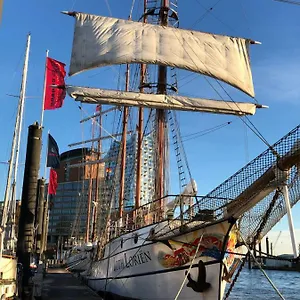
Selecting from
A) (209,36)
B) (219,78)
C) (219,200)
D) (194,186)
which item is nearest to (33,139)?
(219,200)

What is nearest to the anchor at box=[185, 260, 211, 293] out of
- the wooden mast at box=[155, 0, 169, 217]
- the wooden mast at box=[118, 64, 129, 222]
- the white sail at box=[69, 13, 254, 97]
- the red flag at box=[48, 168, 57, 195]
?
the wooden mast at box=[155, 0, 169, 217]

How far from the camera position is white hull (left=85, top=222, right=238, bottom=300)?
37.7 ft

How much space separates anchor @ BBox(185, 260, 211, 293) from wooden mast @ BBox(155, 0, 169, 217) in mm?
4643

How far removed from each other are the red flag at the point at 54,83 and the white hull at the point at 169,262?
7.25m

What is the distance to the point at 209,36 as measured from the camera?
23625mm

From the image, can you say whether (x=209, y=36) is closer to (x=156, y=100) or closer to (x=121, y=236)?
(x=156, y=100)

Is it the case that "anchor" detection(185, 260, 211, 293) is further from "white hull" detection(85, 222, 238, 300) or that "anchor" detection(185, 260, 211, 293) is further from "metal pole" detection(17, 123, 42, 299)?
"metal pole" detection(17, 123, 42, 299)

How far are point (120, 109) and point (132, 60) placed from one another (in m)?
4.90

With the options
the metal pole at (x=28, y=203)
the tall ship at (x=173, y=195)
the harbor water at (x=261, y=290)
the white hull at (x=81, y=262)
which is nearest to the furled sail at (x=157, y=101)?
the tall ship at (x=173, y=195)

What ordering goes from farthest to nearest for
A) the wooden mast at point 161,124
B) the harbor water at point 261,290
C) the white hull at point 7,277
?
the harbor water at point 261,290 → the wooden mast at point 161,124 → the white hull at point 7,277

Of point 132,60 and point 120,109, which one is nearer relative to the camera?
point 132,60

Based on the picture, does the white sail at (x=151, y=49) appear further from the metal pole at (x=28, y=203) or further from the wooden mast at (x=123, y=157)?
the metal pole at (x=28, y=203)

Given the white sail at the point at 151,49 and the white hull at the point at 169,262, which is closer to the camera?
the white hull at the point at 169,262

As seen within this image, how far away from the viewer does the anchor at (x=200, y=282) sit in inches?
455
